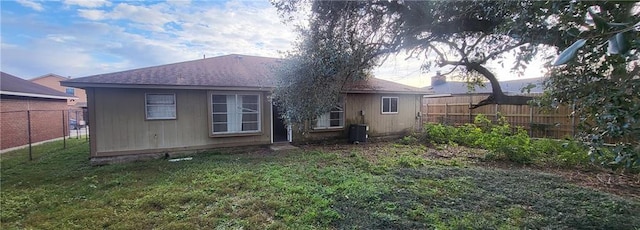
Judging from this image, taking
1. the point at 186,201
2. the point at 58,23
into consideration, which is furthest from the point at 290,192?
the point at 58,23

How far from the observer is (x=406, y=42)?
565 centimetres

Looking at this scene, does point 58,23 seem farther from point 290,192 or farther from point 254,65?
point 290,192

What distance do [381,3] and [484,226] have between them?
4.01 metres

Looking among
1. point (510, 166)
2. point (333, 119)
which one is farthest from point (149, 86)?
point (510, 166)

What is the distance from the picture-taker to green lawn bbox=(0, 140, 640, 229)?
3486 millimetres

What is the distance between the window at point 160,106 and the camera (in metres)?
7.58

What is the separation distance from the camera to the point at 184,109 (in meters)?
7.91

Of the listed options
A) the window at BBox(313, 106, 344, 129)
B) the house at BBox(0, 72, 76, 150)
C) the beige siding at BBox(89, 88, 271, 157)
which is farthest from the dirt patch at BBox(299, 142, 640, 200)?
the house at BBox(0, 72, 76, 150)

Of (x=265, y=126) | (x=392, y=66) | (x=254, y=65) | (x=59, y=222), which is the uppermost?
(x=254, y=65)

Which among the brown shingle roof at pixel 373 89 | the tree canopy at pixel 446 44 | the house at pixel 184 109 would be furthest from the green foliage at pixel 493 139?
the house at pixel 184 109

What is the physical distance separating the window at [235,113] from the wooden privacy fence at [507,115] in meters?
8.48

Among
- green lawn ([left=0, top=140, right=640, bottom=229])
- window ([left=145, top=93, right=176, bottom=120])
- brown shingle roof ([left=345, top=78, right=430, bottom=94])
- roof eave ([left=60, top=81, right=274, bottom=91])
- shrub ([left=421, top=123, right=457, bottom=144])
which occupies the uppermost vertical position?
brown shingle roof ([left=345, top=78, right=430, bottom=94])

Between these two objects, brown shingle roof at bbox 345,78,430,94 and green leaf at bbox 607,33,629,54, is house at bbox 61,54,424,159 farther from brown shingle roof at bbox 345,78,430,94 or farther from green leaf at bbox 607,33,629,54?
green leaf at bbox 607,33,629,54

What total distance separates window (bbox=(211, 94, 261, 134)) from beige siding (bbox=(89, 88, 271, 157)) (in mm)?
245
